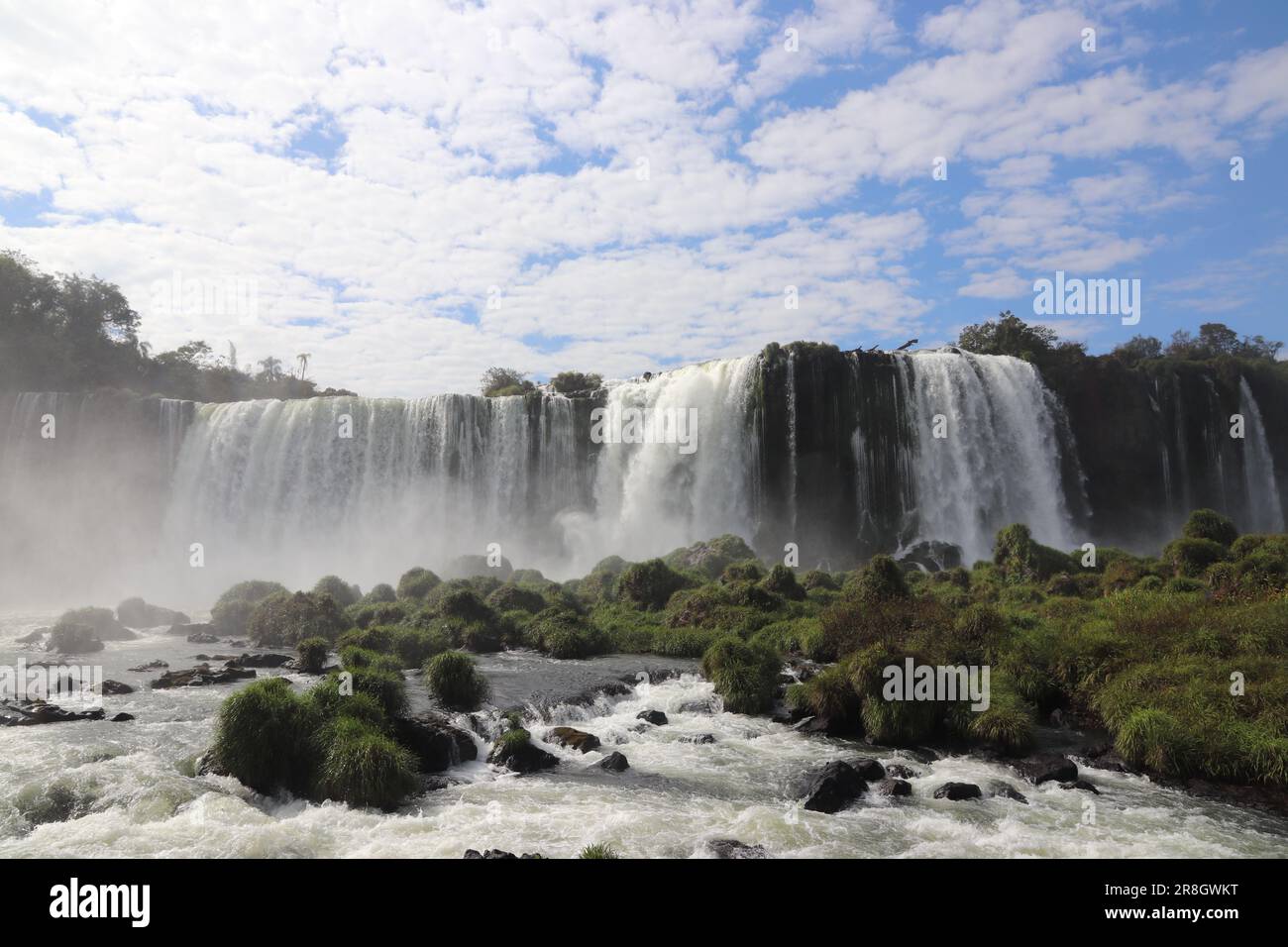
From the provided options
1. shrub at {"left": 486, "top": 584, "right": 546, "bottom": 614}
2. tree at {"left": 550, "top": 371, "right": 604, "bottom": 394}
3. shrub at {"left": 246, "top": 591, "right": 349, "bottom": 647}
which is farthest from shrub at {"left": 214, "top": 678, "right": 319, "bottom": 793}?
tree at {"left": 550, "top": 371, "right": 604, "bottom": 394}

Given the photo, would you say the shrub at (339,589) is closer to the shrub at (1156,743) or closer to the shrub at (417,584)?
the shrub at (417,584)

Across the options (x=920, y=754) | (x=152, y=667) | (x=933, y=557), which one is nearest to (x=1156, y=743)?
(x=920, y=754)

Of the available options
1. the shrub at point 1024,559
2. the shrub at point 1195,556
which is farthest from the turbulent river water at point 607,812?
the shrub at point 1024,559

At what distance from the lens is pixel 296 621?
23.5 metres

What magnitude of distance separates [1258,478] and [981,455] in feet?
58.7

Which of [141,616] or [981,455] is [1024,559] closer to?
[981,455]

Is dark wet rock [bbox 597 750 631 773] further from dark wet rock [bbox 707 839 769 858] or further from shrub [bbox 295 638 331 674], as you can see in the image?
shrub [bbox 295 638 331 674]

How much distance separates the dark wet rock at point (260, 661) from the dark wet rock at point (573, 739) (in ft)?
32.3

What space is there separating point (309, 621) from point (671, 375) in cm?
2593

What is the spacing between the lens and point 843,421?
41250 millimetres

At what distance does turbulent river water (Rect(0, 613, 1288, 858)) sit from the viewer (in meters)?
8.70

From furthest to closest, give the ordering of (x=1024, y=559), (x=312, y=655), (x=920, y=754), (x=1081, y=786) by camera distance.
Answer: (x=1024, y=559) → (x=312, y=655) → (x=920, y=754) → (x=1081, y=786)

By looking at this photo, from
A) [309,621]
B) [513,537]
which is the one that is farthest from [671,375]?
[309,621]
